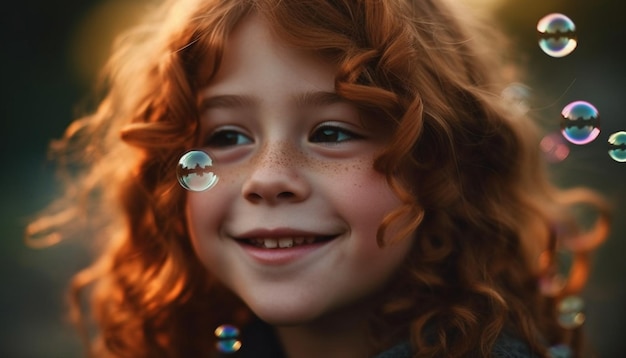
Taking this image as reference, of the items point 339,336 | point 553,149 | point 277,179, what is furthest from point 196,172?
point 553,149

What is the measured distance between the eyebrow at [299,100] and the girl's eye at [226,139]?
0.18 feet

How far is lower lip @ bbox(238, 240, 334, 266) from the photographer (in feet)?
4.63

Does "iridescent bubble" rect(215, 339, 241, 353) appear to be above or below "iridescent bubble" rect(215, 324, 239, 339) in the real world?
below

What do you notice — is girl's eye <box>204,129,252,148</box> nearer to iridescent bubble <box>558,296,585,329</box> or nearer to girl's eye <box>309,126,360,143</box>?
girl's eye <box>309,126,360,143</box>

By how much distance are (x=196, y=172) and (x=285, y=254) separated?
0.73 feet

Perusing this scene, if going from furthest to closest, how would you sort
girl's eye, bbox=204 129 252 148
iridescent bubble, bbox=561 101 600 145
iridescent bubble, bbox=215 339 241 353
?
iridescent bubble, bbox=215 339 241 353, iridescent bubble, bbox=561 101 600 145, girl's eye, bbox=204 129 252 148

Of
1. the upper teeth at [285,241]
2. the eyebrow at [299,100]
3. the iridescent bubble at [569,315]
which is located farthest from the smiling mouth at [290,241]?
the iridescent bubble at [569,315]

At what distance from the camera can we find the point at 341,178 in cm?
139

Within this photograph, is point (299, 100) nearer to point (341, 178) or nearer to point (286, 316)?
point (341, 178)

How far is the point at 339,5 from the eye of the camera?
4.63 ft

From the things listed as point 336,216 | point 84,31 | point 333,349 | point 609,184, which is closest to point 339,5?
point 336,216

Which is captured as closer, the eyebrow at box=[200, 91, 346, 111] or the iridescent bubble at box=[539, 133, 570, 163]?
the eyebrow at box=[200, 91, 346, 111]

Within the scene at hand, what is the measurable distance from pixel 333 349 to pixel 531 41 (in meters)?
2.20

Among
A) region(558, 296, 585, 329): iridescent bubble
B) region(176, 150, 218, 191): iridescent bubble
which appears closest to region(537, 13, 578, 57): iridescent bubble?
region(558, 296, 585, 329): iridescent bubble
